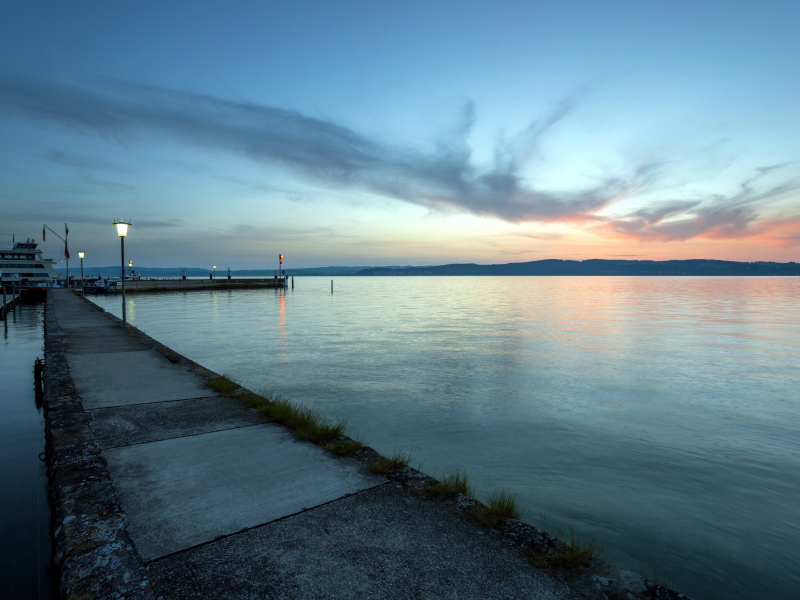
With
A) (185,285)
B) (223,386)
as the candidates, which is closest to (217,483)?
(223,386)

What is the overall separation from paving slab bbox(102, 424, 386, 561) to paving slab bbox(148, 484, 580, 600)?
0.91ft

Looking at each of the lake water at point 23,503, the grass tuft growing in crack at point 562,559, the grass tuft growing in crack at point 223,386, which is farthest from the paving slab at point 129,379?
the grass tuft growing in crack at point 562,559

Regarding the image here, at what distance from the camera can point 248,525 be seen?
12.9 feet

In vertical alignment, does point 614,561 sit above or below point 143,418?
below

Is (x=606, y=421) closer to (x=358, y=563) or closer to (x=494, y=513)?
(x=494, y=513)

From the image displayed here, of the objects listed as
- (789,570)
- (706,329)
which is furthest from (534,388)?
(706,329)

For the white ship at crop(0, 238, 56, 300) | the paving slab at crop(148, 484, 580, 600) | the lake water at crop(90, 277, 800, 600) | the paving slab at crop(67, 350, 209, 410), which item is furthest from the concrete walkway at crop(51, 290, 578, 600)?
the white ship at crop(0, 238, 56, 300)

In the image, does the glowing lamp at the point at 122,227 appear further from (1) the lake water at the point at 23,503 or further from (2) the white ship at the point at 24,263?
(2) the white ship at the point at 24,263

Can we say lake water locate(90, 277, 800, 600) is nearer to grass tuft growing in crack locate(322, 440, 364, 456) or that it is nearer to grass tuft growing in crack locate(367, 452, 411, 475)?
grass tuft growing in crack locate(367, 452, 411, 475)

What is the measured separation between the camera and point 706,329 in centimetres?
2848

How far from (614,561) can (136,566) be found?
5.33 meters

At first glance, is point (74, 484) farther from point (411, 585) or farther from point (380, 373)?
point (380, 373)

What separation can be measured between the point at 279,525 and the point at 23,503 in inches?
182

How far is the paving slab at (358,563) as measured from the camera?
10.3ft
